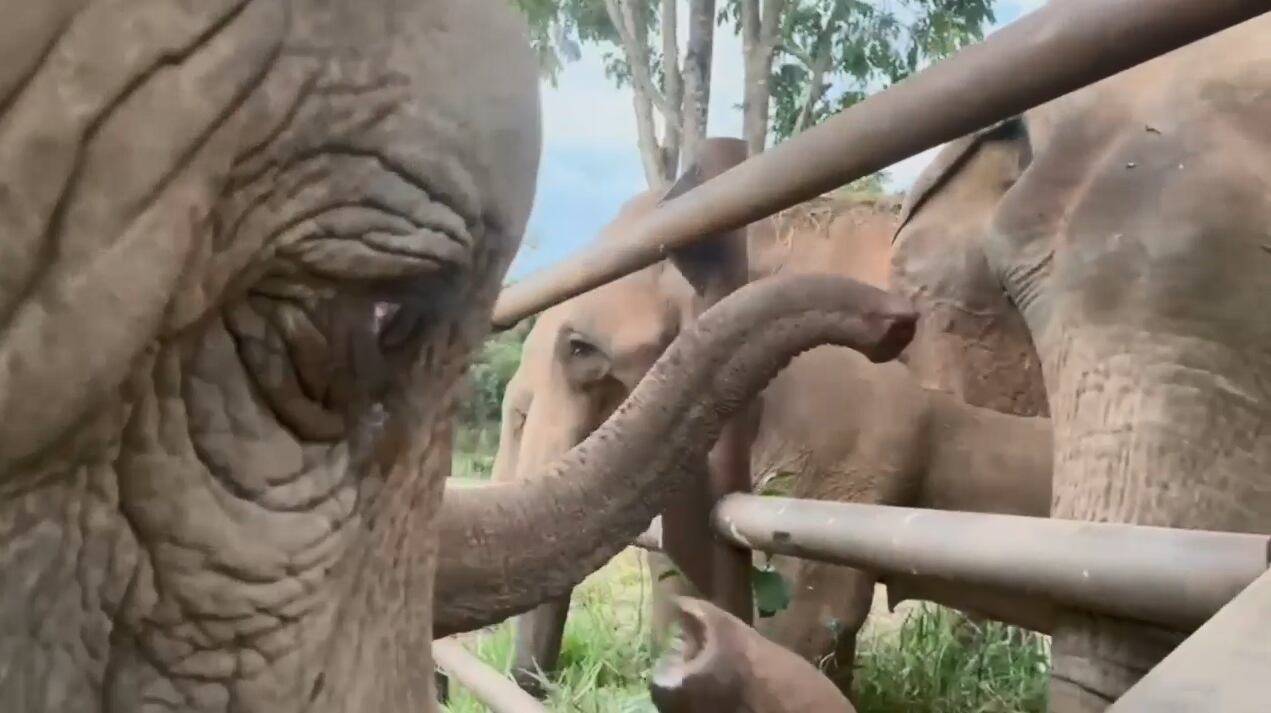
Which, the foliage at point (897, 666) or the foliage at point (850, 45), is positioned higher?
the foliage at point (850, 45)

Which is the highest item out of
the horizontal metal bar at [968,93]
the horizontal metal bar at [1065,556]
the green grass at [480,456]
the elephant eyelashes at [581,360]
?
the elephant eyelashes at [581,360]

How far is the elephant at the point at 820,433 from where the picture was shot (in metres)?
1.48

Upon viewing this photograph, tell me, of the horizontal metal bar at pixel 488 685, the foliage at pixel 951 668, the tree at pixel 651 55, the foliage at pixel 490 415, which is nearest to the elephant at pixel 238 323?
the horizontal metal bar at pixel 488 685

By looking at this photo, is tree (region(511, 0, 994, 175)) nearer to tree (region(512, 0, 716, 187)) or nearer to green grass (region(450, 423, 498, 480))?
tree (region(512, 0, 716, 187))

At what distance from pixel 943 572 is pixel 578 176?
208 centimetres

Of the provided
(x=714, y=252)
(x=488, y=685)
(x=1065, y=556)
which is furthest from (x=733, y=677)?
(x=488, y=685)

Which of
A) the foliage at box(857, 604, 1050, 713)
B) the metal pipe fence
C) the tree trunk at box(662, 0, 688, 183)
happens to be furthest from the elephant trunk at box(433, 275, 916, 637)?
the tree trunk at box(662, 0, 688, 183)

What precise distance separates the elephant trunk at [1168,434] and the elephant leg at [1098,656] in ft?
0.38

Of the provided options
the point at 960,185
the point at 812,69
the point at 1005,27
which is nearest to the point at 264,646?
the point at 1005,27

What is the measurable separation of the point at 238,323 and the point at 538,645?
1436 mm

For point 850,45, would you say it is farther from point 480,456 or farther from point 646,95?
point 480,456

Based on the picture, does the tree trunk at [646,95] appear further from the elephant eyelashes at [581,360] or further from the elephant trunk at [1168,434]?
the elephant trunk at [1168,434]

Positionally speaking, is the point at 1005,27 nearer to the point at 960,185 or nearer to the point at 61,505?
the point at 61,505

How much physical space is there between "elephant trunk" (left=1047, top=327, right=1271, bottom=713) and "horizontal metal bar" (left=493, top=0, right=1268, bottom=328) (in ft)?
0.67
